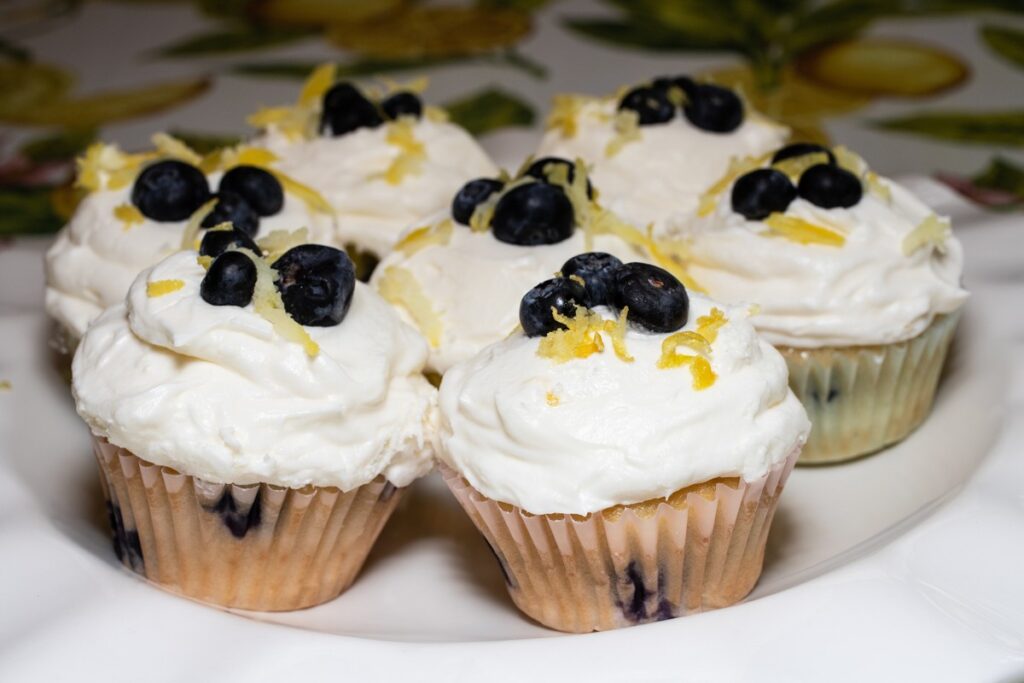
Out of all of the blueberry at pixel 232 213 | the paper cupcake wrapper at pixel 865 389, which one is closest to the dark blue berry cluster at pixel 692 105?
the paper cupcake wrapper at pixel 865 389

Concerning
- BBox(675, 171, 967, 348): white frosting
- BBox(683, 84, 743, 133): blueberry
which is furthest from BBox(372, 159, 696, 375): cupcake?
BBox(683, 84, 743, 133): blueberry

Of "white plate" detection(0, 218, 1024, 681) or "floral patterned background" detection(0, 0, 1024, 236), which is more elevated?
"white plate" detection(0, 218, 1024, 681)

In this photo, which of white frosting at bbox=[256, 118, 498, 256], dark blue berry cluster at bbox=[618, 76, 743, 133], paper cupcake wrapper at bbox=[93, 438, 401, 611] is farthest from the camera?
dark blue berry cluster at bbox=[618, 76, 743, 133]

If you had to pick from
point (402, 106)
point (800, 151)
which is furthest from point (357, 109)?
point (800, 151)

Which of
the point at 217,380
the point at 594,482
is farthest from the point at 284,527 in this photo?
the point at 594,482

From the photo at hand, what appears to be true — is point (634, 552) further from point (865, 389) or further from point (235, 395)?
point (865, 389)

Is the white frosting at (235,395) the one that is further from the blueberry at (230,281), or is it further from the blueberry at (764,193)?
the blueberry at (764,193)

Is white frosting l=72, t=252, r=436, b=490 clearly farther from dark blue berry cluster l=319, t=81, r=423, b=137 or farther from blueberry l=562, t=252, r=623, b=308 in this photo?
dark blue berry cluster l=319, t=81, r=423, b=137
